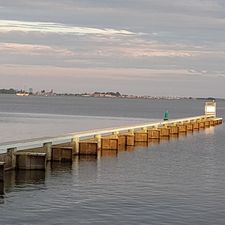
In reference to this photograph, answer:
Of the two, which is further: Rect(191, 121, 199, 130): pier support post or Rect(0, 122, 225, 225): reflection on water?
Rect(191, 121, 199, 130): pier support post

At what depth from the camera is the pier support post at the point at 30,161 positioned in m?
40.0

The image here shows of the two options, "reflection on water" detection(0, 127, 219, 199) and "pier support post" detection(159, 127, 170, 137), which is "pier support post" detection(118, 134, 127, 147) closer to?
"reflection on water" detection(0, 127, 219, 199)

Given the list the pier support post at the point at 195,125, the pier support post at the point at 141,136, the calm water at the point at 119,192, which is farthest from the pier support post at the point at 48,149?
the pier support post at the point at 195,125

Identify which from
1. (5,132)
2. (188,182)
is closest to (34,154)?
(188,182)

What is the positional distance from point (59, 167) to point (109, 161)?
17.8ft

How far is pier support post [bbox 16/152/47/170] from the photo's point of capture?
40.0 metres

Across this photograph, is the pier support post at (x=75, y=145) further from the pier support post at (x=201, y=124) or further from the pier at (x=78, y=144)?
the pier support post at (x=201, y=124)

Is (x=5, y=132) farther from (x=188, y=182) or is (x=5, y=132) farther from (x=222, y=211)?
(x=222, y=211)

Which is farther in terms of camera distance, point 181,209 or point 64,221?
point 181,209

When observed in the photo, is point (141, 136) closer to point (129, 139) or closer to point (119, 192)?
point (129, 139)

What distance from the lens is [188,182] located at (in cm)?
3850

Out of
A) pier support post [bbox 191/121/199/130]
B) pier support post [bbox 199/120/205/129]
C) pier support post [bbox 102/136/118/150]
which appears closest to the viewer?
pier support post [bbox 102/136/118/150]

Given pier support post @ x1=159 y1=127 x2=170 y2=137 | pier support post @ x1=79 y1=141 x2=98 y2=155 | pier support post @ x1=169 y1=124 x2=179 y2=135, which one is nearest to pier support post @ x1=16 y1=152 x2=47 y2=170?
pier support post @ x1=79 y1=141 x2=98 y2=155

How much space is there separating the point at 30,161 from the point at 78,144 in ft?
32.1
